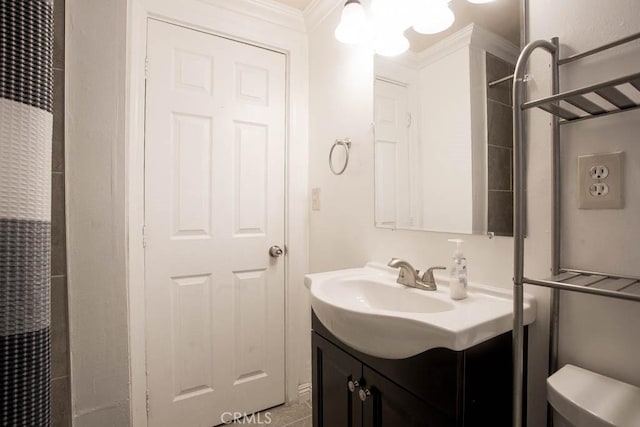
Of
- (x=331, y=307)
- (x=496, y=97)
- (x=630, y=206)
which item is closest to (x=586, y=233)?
(x=630, y=206)

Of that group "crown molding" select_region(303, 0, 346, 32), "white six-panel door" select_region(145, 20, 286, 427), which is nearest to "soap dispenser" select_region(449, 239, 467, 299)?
"white six-panel door" select_region(145, 20, 286, 427)

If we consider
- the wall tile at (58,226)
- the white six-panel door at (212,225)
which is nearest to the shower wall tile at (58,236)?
the wall tile at (58,226)

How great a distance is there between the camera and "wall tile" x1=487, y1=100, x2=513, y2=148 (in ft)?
2.94

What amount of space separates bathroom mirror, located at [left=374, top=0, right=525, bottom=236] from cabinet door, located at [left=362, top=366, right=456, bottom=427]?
51cm

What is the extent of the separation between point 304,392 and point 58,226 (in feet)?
5.00

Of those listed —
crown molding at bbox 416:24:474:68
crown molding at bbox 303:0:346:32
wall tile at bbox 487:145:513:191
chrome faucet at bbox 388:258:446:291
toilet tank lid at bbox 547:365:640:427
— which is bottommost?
toilet tank lid at bbox 547:365:640:427

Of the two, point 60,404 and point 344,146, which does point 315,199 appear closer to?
point 344,146

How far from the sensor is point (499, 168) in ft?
3.00

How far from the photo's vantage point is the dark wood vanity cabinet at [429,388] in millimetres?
687

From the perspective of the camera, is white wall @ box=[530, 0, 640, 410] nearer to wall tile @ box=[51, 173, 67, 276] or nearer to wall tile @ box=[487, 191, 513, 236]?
wall tile @ box=[487, 191, 513, 236]

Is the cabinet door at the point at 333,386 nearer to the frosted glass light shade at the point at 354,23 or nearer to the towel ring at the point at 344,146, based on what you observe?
the towel ring at the point at 344,146

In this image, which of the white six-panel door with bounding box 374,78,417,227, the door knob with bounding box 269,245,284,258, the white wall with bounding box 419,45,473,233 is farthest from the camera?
the door knob with bounding box 269,245,284,258

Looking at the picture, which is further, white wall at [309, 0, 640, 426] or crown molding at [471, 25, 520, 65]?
crown molding at [471, 25, 520, 65]

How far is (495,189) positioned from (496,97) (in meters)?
0.27
